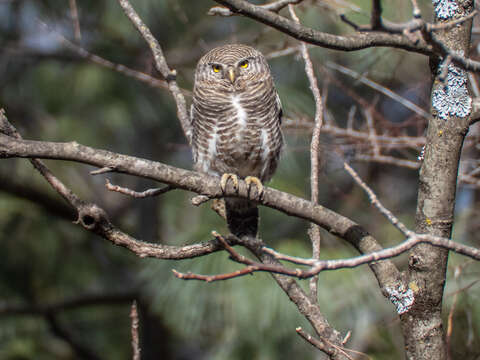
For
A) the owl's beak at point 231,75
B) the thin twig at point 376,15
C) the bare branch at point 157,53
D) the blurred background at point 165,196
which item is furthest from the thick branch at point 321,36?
the owl's beak at point 231,75

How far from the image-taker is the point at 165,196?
6363 mm

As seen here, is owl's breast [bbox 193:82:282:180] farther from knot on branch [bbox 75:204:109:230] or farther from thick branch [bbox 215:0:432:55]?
thick branch [bbox 215:0:432:55]

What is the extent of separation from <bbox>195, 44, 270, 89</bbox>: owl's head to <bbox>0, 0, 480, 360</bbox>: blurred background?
190 mm

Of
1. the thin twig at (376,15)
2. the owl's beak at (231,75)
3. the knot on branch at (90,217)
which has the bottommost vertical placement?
the knot on branch at (90,217)

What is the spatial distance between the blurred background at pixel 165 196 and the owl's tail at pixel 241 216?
0.49m

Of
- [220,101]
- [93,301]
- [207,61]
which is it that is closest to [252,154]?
[220,101]

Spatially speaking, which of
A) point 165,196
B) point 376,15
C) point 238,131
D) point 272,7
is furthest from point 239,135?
point 165,196

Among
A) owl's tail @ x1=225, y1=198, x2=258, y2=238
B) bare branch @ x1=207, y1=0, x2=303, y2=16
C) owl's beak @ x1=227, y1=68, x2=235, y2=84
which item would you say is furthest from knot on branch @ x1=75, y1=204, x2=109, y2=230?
owl's beak @ x1=227, y1=68, x2=235, y2=84

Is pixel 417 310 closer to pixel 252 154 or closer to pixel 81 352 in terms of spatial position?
pixel 252 154

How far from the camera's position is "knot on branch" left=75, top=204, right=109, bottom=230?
5.57 ft

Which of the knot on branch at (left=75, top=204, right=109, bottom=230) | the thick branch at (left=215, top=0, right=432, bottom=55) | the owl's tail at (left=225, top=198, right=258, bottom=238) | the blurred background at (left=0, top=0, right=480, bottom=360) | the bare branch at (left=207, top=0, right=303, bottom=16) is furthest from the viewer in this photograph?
the blurred background at (left=0, top=0, right=480, bottom=360)

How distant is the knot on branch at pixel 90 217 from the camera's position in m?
1.70

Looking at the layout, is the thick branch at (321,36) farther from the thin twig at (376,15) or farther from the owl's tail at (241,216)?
the owl's tail at (241,216)

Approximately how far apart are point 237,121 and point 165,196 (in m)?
3.68
